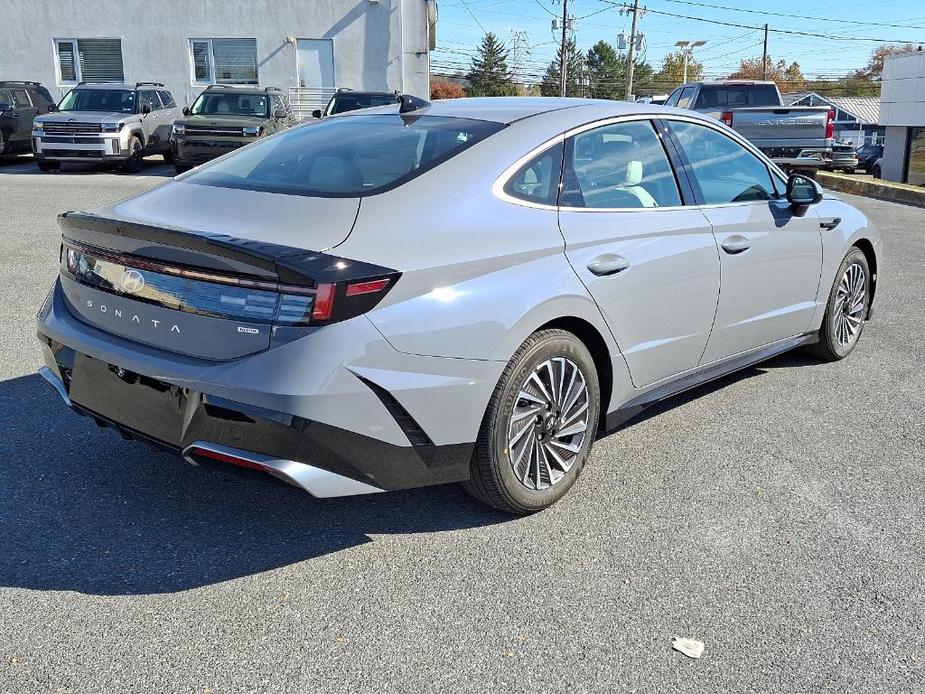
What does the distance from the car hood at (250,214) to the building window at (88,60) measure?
1009 inches

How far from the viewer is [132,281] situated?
3.29m

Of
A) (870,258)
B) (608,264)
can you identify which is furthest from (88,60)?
(608,264)

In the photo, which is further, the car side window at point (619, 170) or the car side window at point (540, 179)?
the car side window at point (619, 170)

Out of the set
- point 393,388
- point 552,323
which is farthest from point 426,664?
point 552,323

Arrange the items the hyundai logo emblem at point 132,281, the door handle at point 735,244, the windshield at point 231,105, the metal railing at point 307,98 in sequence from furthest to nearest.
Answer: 1. the metal railing at point 307,98
2. the windshield at point 231,105
3. the door handle at point 735,244
4. the hyundai logo emblem at point 132,281

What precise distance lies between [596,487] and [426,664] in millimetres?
1483

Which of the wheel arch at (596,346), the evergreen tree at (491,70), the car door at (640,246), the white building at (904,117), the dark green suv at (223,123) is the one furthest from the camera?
the evergreen tree at (491,70)

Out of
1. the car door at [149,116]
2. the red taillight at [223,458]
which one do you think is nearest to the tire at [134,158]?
the car door at [149,116]

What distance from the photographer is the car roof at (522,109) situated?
4.05 metres

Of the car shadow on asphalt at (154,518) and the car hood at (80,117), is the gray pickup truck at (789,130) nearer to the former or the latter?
the car hood at (80,117)

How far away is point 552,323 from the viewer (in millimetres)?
3658

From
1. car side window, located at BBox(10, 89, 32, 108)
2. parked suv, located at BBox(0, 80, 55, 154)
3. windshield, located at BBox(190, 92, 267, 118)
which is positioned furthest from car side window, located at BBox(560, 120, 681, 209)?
car side window, located at BBox(10, 89, 32, 108)

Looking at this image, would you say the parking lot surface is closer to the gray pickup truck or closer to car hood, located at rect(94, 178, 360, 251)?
car hood, located at rect(94, 178, 360, 251)

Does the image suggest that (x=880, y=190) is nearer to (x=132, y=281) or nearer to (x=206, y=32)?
(x=132, y=281)
